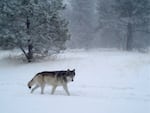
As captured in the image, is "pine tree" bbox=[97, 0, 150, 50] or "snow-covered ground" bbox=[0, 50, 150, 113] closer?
"snow-covered ground" bbox=[0, 50, 150, 113]

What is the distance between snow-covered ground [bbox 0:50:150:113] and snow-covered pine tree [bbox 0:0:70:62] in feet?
7.00

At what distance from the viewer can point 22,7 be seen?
21.9 meters

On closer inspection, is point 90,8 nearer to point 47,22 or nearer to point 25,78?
point 47,22

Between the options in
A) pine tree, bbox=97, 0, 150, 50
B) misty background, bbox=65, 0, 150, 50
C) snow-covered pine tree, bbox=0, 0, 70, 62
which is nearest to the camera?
snow-covered pine tree, bbox=0, 0, 70, 62

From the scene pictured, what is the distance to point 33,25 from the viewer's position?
Result: 2291 centimetres

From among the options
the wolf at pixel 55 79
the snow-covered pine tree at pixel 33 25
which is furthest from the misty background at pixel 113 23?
the wolf at pixel 55 79

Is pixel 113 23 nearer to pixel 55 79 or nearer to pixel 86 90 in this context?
pixel 86 90

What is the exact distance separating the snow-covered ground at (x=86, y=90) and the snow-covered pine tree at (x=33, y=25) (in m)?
2.13

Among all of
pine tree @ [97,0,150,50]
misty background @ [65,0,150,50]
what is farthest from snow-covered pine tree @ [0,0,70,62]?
pine tree @ [97,0,150,50]

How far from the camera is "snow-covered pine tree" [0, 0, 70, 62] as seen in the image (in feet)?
71.9

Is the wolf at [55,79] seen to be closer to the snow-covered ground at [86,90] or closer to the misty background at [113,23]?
the snow-covered ground at [86,90]

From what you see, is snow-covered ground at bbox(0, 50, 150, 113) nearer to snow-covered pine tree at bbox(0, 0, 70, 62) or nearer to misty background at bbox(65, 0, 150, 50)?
snow-covered pine tree at bbox(0, 0, 70, 62)

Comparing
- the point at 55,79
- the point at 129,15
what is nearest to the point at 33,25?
the point at 55,79

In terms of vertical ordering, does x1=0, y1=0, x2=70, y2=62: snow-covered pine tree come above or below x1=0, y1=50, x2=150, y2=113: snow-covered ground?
above
